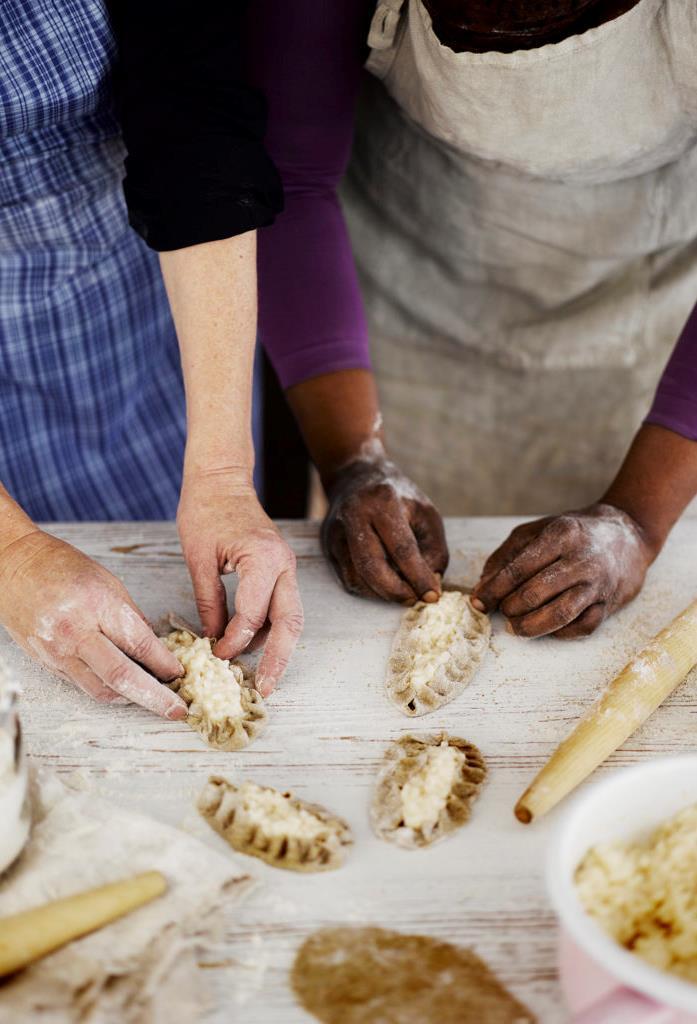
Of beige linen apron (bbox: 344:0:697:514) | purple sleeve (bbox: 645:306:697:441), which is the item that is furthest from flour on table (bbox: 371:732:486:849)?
beige linen apron (bbox: 344:0:697:514)

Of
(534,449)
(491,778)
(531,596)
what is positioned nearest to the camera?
(491,778)

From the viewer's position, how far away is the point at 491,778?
96 centimetres

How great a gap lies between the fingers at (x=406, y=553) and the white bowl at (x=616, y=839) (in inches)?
18.6

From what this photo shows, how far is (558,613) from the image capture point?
1130 mm

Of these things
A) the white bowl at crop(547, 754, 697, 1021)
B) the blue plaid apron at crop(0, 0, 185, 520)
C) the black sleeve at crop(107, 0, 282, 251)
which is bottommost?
the blue plaid apron at crop(0, 0, 185, 520)

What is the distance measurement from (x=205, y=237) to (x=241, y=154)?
0.12m

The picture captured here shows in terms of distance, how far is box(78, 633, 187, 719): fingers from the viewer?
3.30ft

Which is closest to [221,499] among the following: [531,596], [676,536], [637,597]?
[531,596]

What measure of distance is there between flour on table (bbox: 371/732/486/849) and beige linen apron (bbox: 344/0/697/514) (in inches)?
33.3

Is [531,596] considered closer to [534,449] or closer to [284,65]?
[284,65]

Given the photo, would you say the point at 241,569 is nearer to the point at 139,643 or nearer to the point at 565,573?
the point at 139,643

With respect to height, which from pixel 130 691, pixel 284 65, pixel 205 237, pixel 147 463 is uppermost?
pixel 284 65

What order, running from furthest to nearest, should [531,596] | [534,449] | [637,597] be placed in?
[534,449], [637,597], [531,596]

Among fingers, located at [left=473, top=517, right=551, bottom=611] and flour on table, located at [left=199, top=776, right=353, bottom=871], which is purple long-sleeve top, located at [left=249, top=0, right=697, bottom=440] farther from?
flour on table, located at [left=199, top=776, right=353, bottom=871]
